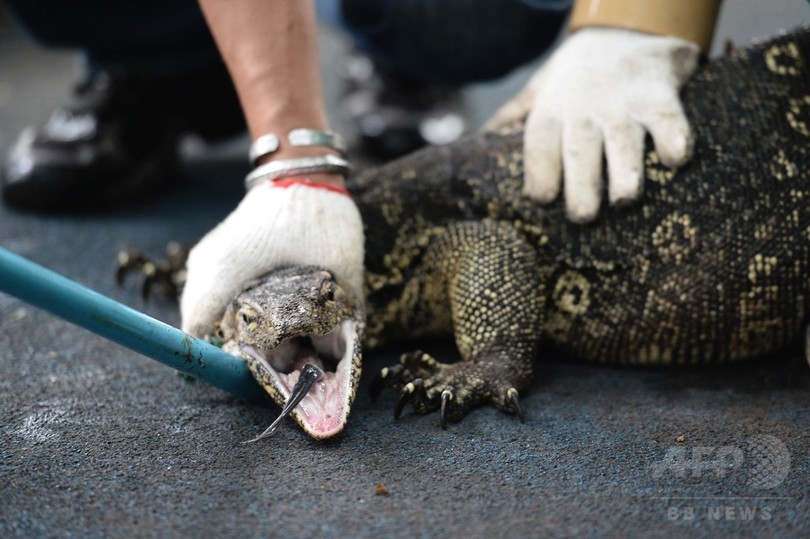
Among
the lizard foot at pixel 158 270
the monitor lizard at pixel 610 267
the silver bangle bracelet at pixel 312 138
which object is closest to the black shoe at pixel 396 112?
the lizard foot at pixel 158 270

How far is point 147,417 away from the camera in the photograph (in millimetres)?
2111

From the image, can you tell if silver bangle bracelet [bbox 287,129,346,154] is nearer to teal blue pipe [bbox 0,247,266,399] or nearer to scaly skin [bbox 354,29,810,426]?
scaly skin [bbox 354,29,810,426]

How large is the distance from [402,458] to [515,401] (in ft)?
1.10

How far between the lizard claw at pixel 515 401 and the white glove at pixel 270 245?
48cm

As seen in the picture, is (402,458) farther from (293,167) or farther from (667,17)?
(667,17)

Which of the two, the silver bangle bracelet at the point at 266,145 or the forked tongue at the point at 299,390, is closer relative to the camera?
the forked tongue at the point at 299,390

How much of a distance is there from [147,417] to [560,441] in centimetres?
97

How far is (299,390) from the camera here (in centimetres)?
194

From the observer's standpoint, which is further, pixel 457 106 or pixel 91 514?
pixel 457 106

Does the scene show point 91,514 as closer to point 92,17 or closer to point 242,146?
point 92,17

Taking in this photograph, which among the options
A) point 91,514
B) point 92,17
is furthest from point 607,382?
point 92,17

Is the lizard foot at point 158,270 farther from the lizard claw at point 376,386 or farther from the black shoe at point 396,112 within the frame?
the black shoe at point 396,112

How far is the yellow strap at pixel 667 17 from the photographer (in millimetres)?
2525

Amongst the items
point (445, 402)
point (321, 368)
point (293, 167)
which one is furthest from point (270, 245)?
point (445, 402)
